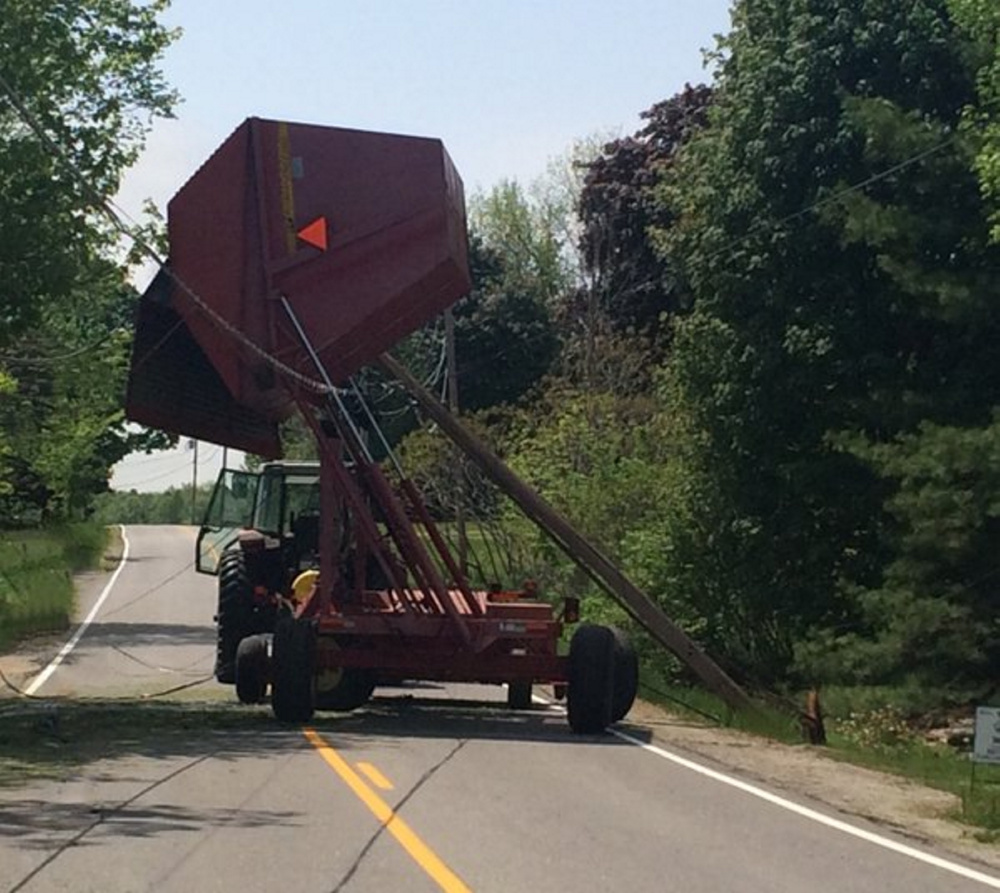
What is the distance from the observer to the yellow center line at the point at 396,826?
1074 cm

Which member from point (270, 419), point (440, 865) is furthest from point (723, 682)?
point (440, 865)

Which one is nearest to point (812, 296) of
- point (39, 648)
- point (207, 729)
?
point (207, 729)

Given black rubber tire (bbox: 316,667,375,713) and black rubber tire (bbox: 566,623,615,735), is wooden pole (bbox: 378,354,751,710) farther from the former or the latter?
black rubber tire (bbox: 316,667,375,713)

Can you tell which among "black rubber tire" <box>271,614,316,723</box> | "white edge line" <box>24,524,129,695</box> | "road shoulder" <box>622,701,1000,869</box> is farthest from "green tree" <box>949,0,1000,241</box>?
"white edge line" <box>24,524,129,695</box>

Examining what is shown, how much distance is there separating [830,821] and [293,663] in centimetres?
681

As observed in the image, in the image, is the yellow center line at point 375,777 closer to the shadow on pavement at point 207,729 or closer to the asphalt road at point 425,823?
the asphalt road at point 425,823

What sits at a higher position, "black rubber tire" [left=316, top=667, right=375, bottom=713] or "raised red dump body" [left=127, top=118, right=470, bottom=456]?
"raised red dump body" [left=127, top=118, right=470, bottom=456]

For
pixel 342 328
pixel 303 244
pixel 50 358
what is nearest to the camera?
pixel 303 244

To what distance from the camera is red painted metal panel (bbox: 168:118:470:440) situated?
65.0ft

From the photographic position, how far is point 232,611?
77.4ft

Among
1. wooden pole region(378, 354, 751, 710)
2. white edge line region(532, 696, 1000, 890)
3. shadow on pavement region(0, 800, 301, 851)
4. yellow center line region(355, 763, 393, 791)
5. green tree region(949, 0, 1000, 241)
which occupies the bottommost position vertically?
Result: shadow on pavement region(0, 800, 301, 851)

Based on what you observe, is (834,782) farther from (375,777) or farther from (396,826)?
(396,826)

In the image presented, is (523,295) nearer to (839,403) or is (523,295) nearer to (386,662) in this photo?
(839,403)

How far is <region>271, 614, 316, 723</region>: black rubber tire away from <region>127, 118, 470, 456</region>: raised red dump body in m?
2.54
